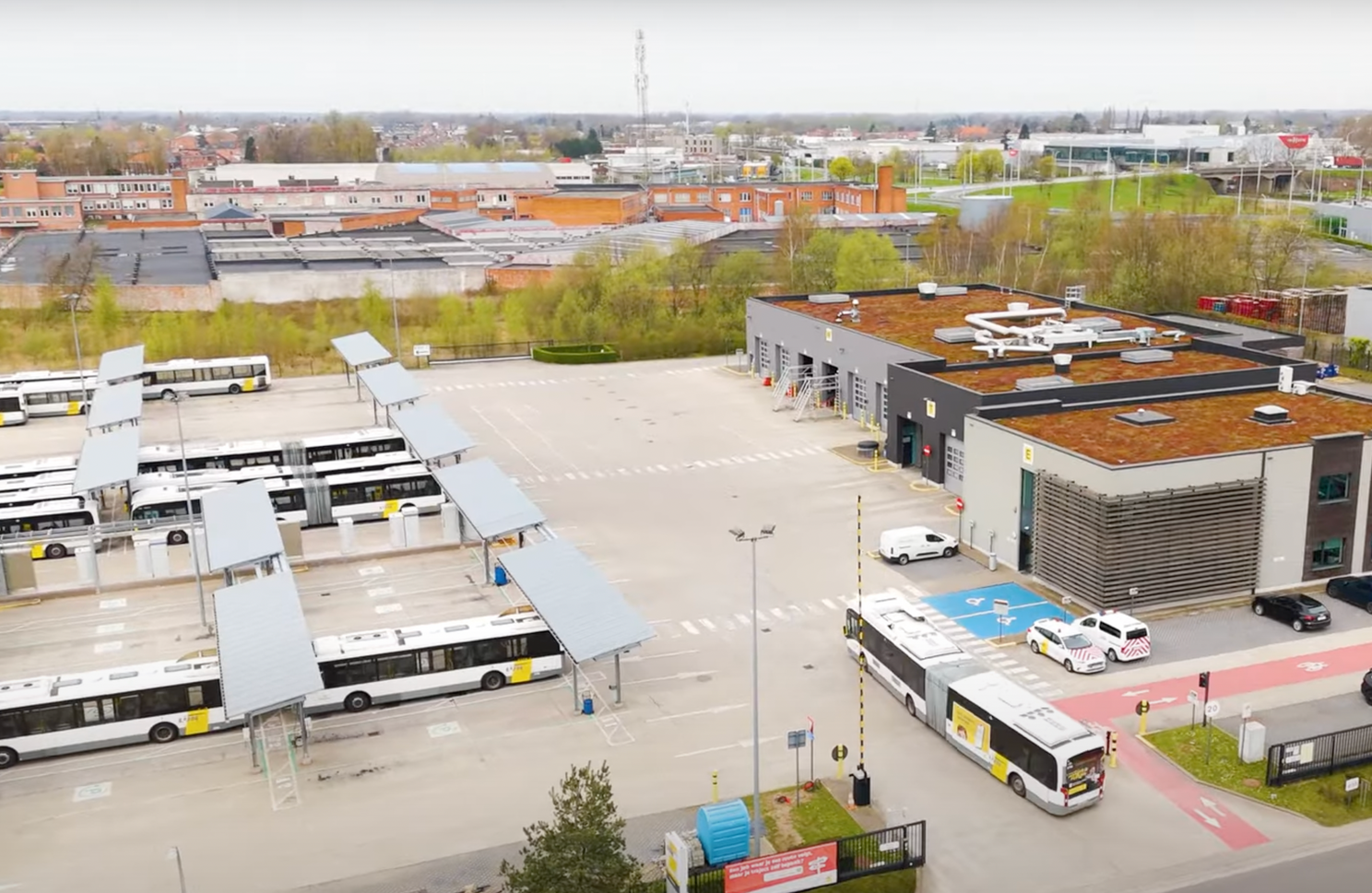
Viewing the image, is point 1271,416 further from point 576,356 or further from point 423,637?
point 576,356

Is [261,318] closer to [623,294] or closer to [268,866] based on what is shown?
[623,294]

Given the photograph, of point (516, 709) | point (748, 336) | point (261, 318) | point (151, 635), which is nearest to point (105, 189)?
point (261, 318)

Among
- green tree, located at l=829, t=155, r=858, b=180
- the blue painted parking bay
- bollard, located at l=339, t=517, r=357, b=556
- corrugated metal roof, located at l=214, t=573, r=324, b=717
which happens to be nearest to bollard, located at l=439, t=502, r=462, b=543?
bollard, located at l=339, t=517, r=357, b=556

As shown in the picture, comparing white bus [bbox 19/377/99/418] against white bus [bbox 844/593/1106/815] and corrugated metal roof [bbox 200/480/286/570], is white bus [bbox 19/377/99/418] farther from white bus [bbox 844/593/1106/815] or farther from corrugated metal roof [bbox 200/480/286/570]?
white bus [bbox 844/593/1106/815]

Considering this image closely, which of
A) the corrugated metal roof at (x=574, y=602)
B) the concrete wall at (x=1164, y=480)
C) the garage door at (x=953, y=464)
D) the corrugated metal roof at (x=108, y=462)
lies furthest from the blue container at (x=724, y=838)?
the corrugated metal roof at (x=108, y=462)

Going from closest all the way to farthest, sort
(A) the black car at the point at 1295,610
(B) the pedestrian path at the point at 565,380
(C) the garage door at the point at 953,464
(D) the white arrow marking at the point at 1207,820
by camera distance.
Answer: (D) the white arrow marking at the point at 1207,820
(A) the black car at the point at 1295,610
(C) the garage door at the point at 953,464
(B) the pedestrian path at the point at 565,380

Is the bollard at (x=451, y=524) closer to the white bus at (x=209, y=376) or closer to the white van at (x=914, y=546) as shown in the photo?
the white van at (x=914, y=546)
